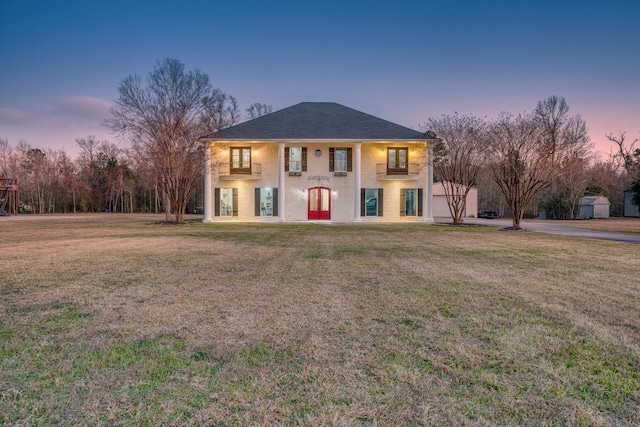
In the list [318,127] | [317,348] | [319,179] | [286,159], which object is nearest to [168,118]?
[286,159]

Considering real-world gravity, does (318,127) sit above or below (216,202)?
above

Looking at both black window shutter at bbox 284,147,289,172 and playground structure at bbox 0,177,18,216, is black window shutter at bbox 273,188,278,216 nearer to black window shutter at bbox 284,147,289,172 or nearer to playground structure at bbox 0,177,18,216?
black window shutter at bbox 284,147,289,172

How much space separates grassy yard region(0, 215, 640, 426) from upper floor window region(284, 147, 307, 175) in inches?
684

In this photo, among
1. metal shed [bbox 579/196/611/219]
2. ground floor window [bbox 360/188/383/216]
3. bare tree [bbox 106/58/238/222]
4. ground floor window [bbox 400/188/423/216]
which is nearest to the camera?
bare tree [bbox 106/58/238/222]

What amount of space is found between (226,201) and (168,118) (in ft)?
21.0

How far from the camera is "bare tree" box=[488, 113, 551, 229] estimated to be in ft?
54.7

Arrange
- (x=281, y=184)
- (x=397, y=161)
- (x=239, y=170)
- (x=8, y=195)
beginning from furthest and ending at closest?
(x=8, y=195)
(x=397, y=161)
(x=239, y=170)
(x=281, y=184)

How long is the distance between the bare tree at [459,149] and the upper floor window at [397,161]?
7.27 ft

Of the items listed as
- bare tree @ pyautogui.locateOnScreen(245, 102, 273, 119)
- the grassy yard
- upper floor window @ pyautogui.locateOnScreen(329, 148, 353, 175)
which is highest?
bare tree @ pyautogui.locateOnScreen(245, 102, 273, 119)

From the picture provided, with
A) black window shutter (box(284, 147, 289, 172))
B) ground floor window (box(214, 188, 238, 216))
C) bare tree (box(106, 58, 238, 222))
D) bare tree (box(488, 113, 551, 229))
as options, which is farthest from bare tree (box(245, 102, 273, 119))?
bare tree (box(488, 113, 551, 229))

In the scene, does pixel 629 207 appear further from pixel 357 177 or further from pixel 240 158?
pixel 240 158

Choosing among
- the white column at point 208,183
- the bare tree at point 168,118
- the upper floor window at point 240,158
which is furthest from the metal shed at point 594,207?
the bare tree at point 168,118

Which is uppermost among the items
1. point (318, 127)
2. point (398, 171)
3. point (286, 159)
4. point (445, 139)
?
point (318, 127)

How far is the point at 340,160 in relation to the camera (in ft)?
75.7
